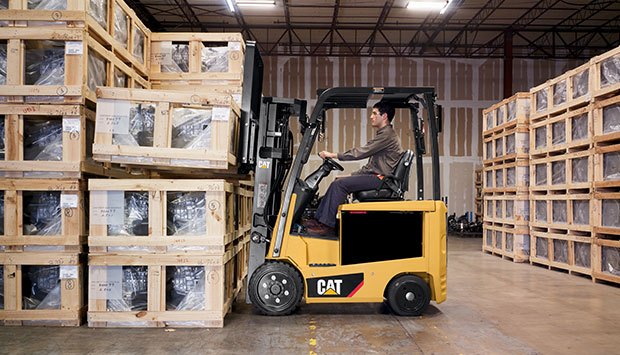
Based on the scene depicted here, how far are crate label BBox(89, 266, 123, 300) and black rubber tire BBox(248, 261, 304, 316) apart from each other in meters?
1.40

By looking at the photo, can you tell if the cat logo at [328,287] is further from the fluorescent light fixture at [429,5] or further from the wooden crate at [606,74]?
the fluorescent light fixture at [429,5]

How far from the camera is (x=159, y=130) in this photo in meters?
5.66

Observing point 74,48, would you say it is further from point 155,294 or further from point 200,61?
point 155,294

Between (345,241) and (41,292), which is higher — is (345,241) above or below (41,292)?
above

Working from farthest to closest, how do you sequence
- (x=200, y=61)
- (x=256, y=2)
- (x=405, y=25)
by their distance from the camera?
(x=405, y=25) → (x=256, y=2) → (x=200, y=61)

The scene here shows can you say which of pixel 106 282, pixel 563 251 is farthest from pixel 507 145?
pixel 106 282

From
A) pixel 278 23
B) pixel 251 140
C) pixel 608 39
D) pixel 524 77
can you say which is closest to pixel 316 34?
pixel 278 23

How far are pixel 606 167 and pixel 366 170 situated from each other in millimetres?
4689

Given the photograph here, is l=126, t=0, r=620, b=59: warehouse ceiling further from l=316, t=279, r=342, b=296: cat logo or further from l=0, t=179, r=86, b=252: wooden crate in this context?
l=316, t=279, r=342, b=296: cat logo

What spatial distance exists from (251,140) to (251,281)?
160cm

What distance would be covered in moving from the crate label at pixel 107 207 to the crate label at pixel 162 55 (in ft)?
8.20

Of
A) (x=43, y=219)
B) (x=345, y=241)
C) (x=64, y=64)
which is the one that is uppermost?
(x=64, y=64)

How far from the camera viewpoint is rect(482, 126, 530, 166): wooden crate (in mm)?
11703

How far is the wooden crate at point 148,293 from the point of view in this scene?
18.3 ft
